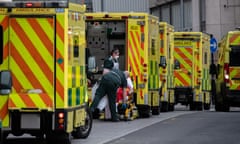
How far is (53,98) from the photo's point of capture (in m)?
12.5

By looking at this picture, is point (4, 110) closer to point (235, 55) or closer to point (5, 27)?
point (5, 27)

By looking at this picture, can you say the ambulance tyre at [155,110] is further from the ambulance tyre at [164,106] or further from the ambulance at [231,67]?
the ambulance at [231,67]

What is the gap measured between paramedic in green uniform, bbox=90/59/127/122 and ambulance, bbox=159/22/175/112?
4.33 m

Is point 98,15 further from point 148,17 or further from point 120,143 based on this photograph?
point 120,143

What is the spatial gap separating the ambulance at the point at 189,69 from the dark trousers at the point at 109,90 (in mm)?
8657

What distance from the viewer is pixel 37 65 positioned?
12.6 meters

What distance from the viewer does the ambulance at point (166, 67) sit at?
23.7 meters

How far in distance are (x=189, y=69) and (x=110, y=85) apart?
917 cm

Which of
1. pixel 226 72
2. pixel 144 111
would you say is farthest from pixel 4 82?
pixel 226 72

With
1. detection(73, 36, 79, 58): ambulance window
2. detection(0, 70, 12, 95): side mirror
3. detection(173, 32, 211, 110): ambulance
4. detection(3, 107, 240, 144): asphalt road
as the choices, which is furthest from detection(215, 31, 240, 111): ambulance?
detection(0, 70, 12, 95): side mirror

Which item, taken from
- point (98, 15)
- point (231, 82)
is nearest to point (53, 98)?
point (98, 15)

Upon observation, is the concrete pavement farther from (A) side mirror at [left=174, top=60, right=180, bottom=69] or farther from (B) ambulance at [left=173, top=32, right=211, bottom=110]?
(A) side mirror at [left=174, top=60, right=180, bottom=69]

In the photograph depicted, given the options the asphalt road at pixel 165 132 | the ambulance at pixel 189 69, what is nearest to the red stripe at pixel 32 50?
the asphalt road at pixel 165 132

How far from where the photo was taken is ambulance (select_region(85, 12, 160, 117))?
20.3m
